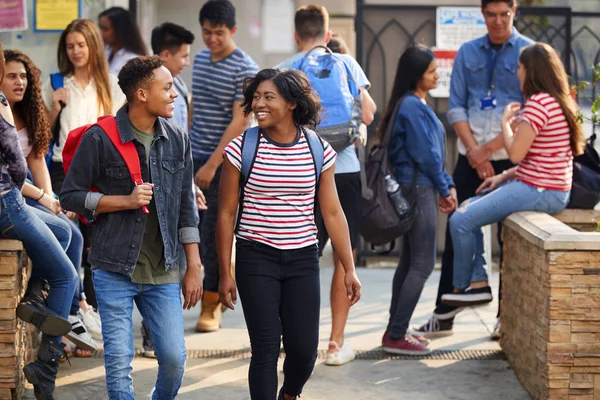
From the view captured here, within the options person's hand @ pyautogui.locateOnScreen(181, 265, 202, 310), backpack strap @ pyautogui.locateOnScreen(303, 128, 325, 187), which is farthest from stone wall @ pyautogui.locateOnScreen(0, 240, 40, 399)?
backpack strap @ pyautogui.locateOnScreen(303, 128, 325, 187)

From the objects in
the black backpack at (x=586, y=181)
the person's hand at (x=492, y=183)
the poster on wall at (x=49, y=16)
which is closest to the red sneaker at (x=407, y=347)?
the person's hand at (x=492, y=183)

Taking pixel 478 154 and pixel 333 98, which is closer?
pixel 333 98

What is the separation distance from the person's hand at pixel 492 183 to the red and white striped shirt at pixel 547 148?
0.99ft

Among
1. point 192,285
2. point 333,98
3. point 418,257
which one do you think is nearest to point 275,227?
point 192,285

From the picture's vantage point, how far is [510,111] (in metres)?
7.08

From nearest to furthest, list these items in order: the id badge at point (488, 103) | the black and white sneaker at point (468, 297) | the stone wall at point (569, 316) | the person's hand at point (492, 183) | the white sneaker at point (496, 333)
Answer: the stone wall at point (569, 316) → the black and white sneaker at point (468, 297) → the person's hand at point (492, 183) → the white sneaker at point (496, 333) → the id badge at point (488, 103)

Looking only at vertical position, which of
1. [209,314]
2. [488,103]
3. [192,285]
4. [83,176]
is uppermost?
[488,103]

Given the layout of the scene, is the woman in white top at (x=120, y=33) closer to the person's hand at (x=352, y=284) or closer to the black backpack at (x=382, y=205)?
the black backpack at (x=382, y=205)

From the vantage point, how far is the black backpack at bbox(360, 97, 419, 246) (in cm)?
701

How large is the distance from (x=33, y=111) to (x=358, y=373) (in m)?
2.33

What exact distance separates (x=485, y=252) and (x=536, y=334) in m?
1.53

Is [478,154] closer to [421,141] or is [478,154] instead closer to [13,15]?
[421,141]

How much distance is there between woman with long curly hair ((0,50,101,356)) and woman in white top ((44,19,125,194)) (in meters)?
0.65

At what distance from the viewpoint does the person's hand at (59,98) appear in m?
6.99
